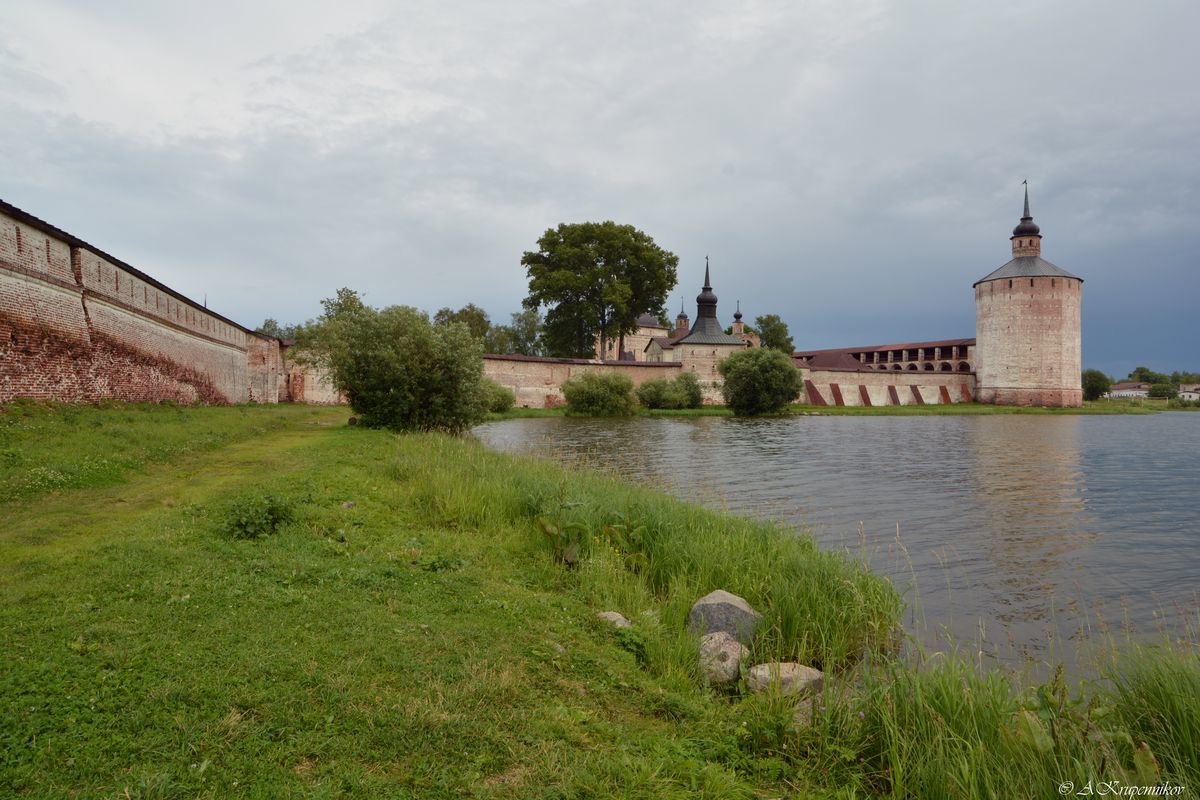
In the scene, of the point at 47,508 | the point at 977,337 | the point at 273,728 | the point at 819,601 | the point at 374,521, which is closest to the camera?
the point at 273,728

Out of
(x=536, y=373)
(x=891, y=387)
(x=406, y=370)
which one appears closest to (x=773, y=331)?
(x=891, y=387)

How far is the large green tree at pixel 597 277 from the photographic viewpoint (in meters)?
49.6

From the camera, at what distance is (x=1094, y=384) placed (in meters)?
72.2

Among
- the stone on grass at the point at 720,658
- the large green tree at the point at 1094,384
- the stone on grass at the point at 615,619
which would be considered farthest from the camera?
the large green tree at the point at 1094,384

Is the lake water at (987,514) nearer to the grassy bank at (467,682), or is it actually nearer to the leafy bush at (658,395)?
the grassy bank at (467,682)

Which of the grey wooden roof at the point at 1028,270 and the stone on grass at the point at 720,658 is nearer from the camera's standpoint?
the stone on grass at the point at 720,658

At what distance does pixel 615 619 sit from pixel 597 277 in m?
46.1

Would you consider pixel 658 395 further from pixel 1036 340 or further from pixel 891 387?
pixel 1036 340

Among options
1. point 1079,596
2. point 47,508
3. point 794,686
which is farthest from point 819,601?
point 47,508

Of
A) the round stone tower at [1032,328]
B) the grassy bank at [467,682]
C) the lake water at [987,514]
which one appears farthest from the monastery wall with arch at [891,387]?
the grassy bank at [467,682]

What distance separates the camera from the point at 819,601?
5684mm

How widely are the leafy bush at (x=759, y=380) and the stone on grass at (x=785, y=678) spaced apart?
3941 cm

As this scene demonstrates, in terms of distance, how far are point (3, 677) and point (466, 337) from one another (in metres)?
15.9

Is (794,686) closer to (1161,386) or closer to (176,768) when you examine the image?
(176,768)
